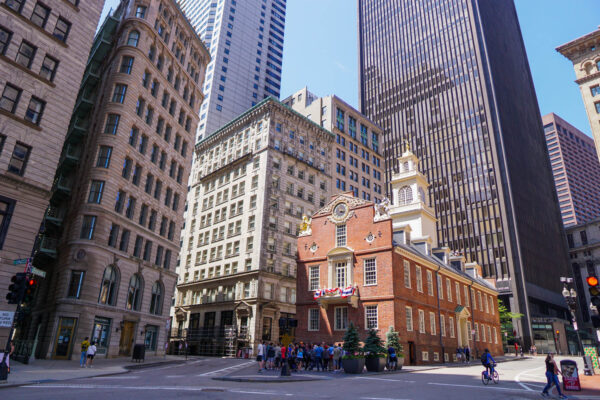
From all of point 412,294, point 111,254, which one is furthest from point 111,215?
point 412,294

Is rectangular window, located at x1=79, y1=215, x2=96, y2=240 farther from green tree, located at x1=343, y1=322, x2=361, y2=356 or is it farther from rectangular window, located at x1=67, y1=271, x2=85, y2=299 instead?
green tree, located at x1=343, y1=322, x2=361, y2=356

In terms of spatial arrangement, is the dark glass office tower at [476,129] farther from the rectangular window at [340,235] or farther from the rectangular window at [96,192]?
the rectangular window at [96,192]

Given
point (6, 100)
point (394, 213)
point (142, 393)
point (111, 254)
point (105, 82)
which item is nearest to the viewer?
point (142, 393)

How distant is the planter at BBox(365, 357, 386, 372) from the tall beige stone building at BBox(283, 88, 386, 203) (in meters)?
46.0

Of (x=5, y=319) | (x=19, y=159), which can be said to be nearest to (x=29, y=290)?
(x=5, y=319)

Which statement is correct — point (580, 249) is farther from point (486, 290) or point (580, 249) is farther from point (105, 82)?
point (105, 82)

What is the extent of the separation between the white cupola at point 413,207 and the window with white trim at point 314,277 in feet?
43.5

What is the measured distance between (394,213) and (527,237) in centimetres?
6220

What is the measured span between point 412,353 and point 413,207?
65.0ft

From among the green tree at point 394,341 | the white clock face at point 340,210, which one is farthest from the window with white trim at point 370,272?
A: the white clock face at point 340,210

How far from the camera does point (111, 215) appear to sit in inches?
1415

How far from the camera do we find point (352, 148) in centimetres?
7919

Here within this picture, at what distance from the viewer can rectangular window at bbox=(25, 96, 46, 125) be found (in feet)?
97.2

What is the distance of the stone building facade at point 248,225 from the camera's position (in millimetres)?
55156
